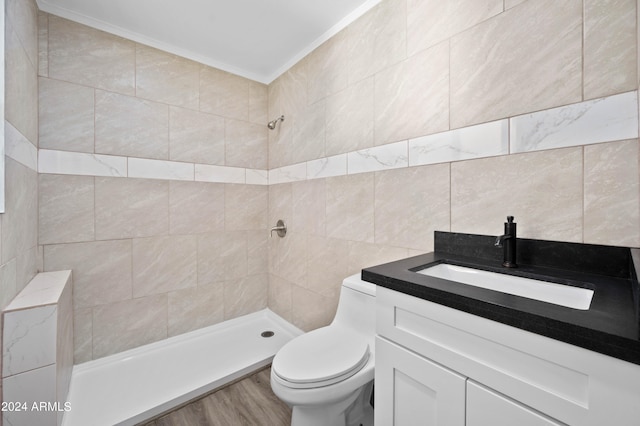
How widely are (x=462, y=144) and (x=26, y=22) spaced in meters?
2.31

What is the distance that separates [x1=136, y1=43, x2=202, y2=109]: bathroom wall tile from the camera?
1.96 metres

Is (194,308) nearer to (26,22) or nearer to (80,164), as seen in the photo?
(80,164)

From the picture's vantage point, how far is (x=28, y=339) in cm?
109

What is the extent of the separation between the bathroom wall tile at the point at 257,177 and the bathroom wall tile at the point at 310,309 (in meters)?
1.04

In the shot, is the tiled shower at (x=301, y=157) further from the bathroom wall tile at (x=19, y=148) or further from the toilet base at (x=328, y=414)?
the toilet base at (x=328, y=414)

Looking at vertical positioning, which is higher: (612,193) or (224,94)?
(224,94)

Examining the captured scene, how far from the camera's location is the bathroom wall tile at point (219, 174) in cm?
221

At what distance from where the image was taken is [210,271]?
2.27 m

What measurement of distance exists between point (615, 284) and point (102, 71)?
2819 millimetres

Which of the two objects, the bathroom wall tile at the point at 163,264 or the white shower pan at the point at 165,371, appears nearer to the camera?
the white shower pan at the point at 165,371

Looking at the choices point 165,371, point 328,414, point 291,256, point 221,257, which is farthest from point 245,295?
point 328,414

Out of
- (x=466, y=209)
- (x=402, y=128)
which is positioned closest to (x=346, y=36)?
(x=402, y=128)

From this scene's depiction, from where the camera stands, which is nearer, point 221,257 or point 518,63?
point 518,63

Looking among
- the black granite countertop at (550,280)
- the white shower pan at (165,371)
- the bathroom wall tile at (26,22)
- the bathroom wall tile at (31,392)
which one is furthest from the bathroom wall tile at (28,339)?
the black granite countertop at (550,280)
